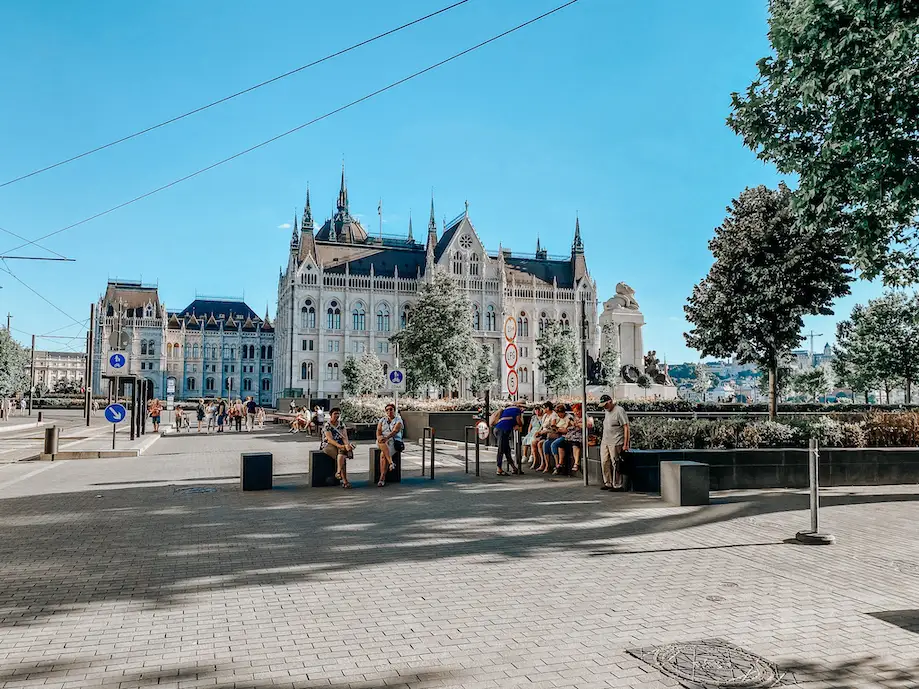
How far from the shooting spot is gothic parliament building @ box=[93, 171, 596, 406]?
101 metres

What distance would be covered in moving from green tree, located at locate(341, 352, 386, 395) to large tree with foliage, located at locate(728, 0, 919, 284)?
69763mm

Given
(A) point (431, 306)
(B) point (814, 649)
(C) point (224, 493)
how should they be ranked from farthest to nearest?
(A) point (431, 306) < (C) point (224, 493) < (B) point (814, 649)

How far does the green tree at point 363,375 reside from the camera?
81.3 metres

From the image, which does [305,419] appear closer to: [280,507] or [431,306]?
[431,306]

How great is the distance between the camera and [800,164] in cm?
1149

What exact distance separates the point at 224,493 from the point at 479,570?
7.20 meters

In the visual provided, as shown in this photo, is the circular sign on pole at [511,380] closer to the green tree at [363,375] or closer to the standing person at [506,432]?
the standing person at [506,432]

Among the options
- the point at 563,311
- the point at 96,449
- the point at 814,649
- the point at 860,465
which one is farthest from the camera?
the point at 563,311

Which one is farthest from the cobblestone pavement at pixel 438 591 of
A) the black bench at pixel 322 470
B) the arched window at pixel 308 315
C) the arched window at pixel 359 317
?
the arched window at pixel 359 317

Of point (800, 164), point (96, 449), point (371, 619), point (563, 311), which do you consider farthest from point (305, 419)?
point (563, 311)

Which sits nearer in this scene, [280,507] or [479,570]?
[479,570]

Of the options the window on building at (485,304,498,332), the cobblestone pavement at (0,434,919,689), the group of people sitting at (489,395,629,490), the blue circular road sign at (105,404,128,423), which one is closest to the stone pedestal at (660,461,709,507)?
the cobblestone pavement at (0,434,919,689)

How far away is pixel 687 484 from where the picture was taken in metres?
Result: 11.2

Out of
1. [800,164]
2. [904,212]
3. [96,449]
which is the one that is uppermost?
[800,164]
